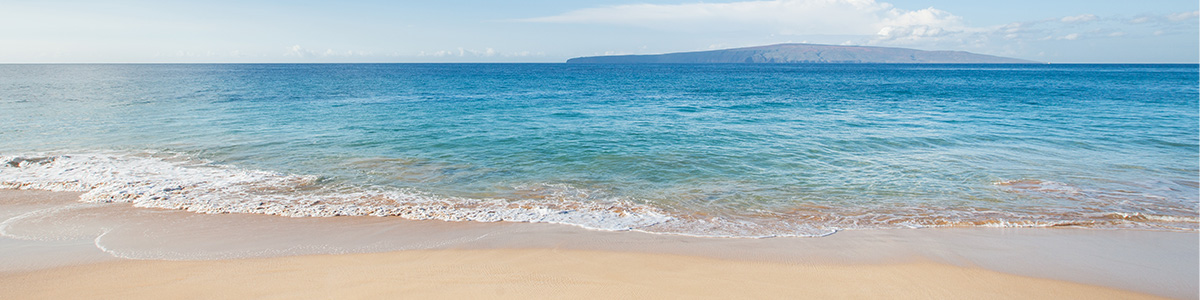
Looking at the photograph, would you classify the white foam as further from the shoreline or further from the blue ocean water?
the shoreline

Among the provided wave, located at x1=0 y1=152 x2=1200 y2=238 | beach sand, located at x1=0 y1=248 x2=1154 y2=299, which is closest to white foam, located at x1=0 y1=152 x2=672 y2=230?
wave, located at x1=0 y1=152 x2=1200 y2=238

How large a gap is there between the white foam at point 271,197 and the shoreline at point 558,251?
1.29ft

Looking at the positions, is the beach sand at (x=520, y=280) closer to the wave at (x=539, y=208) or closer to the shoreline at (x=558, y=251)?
the shoreline at (x=558, y=251)

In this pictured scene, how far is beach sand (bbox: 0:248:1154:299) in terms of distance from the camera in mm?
5305

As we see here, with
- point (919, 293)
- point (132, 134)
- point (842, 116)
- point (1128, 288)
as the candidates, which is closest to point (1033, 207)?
point (1128, 288)

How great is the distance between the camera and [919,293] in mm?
5406

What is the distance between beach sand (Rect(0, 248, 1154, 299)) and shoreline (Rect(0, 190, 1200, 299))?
3 centimetres

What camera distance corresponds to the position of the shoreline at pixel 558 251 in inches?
225

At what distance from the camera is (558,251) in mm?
6551

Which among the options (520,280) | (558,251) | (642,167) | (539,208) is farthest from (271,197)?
(642,167)

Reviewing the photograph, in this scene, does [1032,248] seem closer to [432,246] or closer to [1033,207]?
[1033,207]

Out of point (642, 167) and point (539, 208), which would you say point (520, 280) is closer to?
point (539, 208)

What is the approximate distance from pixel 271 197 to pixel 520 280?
5.75 meters

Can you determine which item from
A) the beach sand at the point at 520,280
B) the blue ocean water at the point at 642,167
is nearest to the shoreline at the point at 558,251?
the beach sand at the point at 520,280
